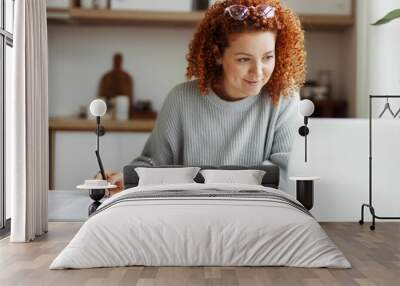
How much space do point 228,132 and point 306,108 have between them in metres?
0.73

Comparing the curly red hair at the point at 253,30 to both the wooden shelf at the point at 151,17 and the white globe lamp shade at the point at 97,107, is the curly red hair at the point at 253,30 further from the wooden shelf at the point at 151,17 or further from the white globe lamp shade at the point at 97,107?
the white globe lamp shade at the point at 97,107

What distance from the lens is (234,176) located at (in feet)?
19.3

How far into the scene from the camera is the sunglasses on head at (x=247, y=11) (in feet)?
20.6

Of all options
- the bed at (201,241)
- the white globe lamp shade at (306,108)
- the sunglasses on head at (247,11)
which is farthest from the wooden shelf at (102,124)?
the bed at (201,241)

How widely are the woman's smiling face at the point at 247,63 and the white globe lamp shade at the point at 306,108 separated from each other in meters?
0.40

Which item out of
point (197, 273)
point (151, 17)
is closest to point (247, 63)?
point (151, 17)

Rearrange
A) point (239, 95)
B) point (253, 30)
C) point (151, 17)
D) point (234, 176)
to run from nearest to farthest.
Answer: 1. point (234, 176)
2. point (253, 30)
3. point (239, 95)
4. point (151, 17)

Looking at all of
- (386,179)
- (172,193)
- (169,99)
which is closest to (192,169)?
(169,99)

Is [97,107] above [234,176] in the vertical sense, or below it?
above

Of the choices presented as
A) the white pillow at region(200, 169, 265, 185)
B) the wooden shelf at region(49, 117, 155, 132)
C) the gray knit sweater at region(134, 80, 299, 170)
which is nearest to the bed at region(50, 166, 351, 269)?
the white pillow at region(200, 169, 265, 185)

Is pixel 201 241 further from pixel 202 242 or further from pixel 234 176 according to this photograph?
pixel 234 176

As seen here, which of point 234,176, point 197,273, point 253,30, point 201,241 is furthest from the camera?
point 253,30

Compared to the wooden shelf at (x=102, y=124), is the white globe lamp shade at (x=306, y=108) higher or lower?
higher

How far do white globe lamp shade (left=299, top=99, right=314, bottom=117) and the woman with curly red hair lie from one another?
15 cm
